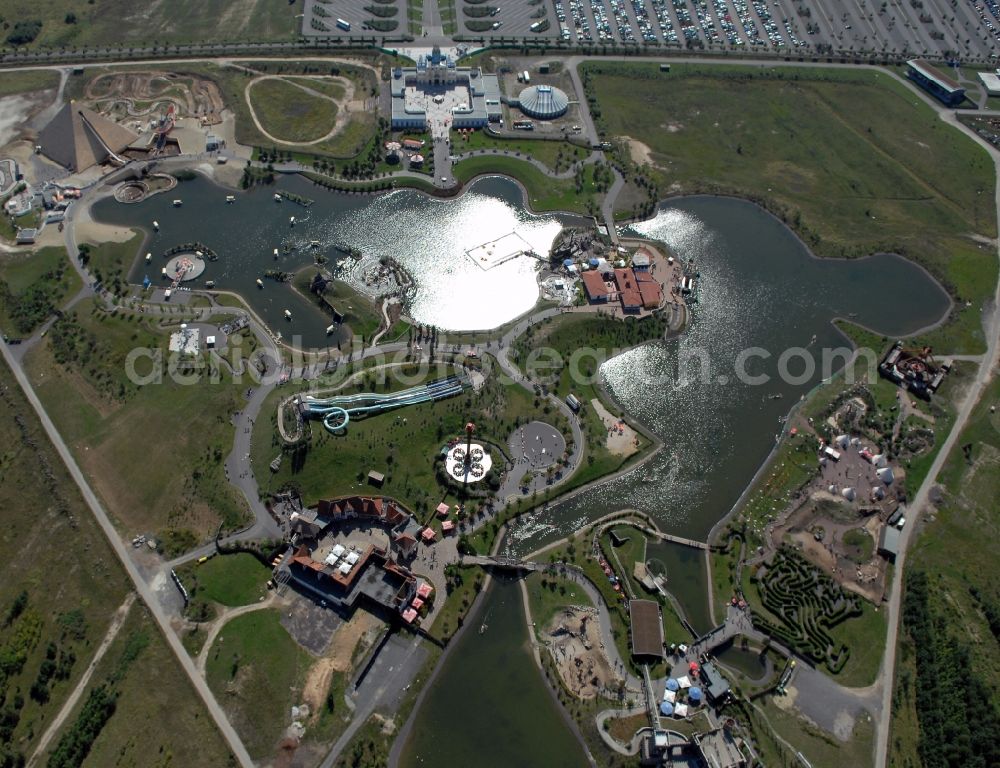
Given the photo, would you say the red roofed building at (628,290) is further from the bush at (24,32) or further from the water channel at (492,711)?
the bush at (24,32)

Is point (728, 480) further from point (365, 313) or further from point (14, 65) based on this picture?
point (14, 65)

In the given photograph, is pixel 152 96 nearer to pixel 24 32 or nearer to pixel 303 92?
pixel 303 92

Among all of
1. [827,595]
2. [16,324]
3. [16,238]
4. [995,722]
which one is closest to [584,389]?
[827,595]

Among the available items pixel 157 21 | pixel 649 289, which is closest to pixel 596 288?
pixel 649 289

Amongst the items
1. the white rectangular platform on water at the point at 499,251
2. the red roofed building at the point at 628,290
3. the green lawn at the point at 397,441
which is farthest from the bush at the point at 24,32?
the red roofed building at the point at 628,290

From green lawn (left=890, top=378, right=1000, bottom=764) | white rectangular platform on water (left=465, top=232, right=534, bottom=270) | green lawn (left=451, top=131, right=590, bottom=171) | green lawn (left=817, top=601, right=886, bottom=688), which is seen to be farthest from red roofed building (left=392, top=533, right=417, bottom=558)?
green lawn (left=451, top=131, right=590, bottom=171)

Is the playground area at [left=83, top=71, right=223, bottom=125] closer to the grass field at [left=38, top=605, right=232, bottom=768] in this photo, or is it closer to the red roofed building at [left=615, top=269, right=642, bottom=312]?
the red roofed building at [left=615, top=269, right=642, bottom=312]
